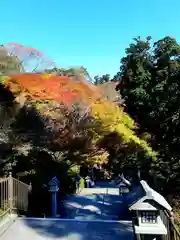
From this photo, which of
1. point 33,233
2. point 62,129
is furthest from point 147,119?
point 33,233

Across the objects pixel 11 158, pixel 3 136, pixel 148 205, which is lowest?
pixel 148 205

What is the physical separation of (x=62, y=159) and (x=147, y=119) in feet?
20.5

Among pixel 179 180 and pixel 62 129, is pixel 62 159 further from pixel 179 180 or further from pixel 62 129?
pixel 179 180

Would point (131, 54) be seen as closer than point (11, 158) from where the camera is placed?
No

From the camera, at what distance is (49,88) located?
1065 cm

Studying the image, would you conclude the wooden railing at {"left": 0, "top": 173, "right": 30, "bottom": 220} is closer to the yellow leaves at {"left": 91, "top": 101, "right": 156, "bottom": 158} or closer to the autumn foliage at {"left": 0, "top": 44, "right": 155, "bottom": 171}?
the autumn foliage at {"left": 0, "top": 44, "right": 155, "bottom": 171}

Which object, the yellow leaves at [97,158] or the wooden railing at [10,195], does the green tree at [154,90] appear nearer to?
the yellow leaves at [97,158]

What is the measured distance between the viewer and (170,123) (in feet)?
41.4

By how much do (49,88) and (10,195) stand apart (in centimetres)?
406

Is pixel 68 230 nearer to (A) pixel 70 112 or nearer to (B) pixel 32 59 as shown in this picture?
(A) pixel 70 112

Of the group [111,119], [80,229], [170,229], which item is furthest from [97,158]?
[170,229]

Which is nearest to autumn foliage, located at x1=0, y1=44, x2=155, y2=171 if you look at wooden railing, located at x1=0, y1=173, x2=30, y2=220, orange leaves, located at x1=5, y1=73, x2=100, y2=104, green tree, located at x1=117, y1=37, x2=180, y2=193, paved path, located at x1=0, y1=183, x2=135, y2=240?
orange leaves, located at x1=5, y1=73, x2=100, y2=104

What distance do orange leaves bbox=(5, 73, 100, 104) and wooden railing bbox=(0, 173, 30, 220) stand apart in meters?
3.10

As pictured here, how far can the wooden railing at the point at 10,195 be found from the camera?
25.3ft
